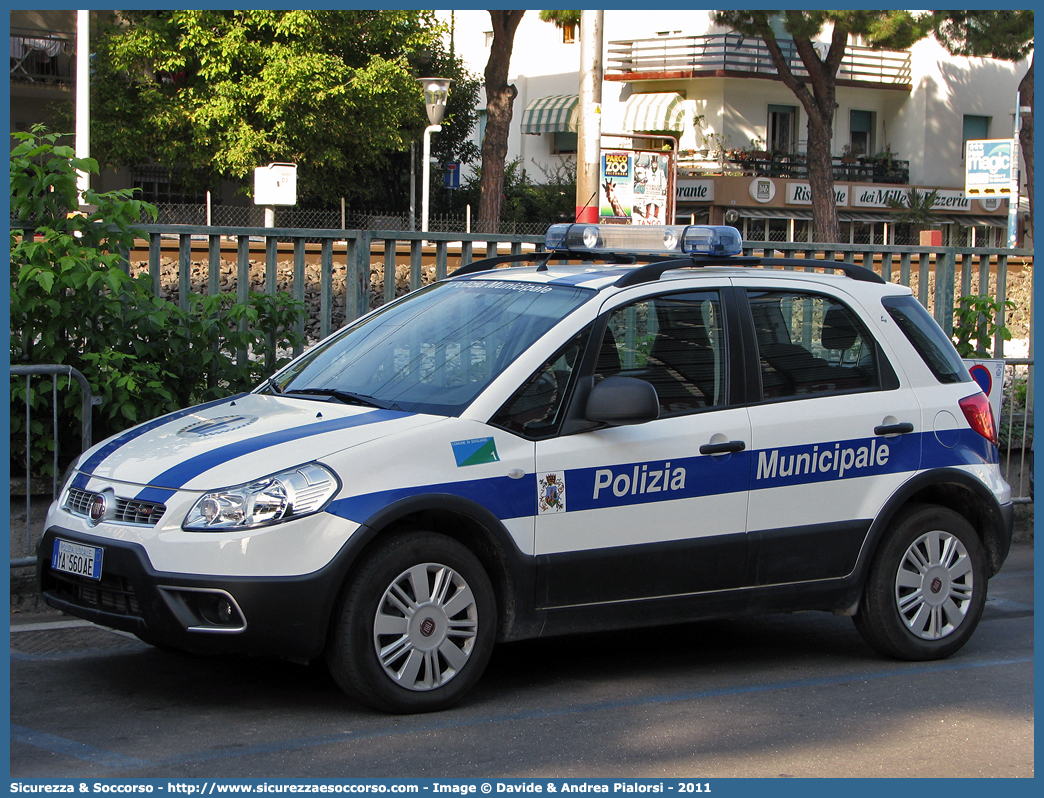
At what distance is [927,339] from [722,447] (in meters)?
1.44

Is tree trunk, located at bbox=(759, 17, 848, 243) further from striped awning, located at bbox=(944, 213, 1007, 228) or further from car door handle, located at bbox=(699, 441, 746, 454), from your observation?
car door handle, located at bbox=(699, 441, 746, 454)

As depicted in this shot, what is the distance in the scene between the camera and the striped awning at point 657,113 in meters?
42.1

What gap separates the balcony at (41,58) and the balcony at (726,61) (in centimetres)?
1725

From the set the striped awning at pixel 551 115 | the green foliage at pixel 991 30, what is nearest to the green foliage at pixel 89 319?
the green foliage at pixel 991 30

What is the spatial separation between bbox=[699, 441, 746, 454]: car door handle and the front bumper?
5.39 ft

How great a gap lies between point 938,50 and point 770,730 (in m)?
44.7

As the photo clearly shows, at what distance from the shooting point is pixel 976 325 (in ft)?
34.7

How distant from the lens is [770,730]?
4926 millimetres

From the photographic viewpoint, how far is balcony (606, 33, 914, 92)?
41.3 m

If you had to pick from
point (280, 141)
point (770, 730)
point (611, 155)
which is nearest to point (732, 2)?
point (280, 141)

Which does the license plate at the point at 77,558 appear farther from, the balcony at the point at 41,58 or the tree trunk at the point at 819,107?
the balcony at the point at 41,58

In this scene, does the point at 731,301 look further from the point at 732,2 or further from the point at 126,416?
the point at 732,2

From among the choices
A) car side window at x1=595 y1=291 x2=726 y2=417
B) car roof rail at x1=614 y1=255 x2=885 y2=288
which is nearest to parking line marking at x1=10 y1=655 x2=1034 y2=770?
car side window at x1=595 y1=291 x2=726 y2=417

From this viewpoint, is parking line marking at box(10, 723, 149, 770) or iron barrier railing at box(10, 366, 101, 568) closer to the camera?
parking line marking at box(10, 723, 149, 770)
